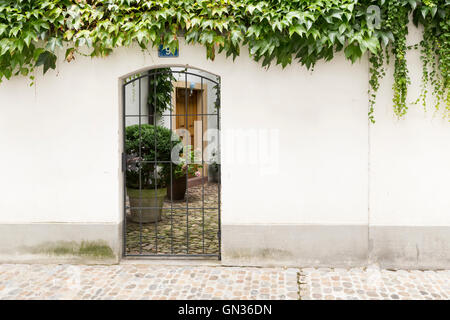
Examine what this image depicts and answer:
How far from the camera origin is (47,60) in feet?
15.1

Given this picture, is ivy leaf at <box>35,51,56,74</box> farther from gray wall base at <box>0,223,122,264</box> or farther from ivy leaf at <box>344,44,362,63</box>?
ivy leaf at <box>344,44,362,63</box>

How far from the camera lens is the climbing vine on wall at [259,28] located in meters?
4.10

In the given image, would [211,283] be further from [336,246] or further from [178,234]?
[178,234]

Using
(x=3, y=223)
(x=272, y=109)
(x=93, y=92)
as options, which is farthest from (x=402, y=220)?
(x=3, y=223)

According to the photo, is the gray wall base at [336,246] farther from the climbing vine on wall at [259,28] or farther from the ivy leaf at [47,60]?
the ivy leaf at [47,60]

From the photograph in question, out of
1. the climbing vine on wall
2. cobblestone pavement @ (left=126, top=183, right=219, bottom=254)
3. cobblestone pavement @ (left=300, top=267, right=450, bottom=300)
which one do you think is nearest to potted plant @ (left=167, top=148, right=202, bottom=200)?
cobblestone pavement @ (left=126, top=183, right=219, bottom=254)

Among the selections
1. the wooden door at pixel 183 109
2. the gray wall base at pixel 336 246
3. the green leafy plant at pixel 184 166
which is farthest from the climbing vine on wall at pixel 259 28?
the wooden door at pixel 183 109

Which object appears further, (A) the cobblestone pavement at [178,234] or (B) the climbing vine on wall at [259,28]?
(A) the cobblestone pavement at [178,234]

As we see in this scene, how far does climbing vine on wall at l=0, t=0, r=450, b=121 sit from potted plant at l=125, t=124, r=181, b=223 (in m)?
2.30

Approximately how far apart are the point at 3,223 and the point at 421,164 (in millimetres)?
5110

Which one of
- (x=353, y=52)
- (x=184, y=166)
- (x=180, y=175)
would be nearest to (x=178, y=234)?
(x=180, y=175)

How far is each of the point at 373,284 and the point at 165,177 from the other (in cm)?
395

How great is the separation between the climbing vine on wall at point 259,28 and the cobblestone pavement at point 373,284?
71.7 inches

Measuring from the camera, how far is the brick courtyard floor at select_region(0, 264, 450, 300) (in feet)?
12.8
